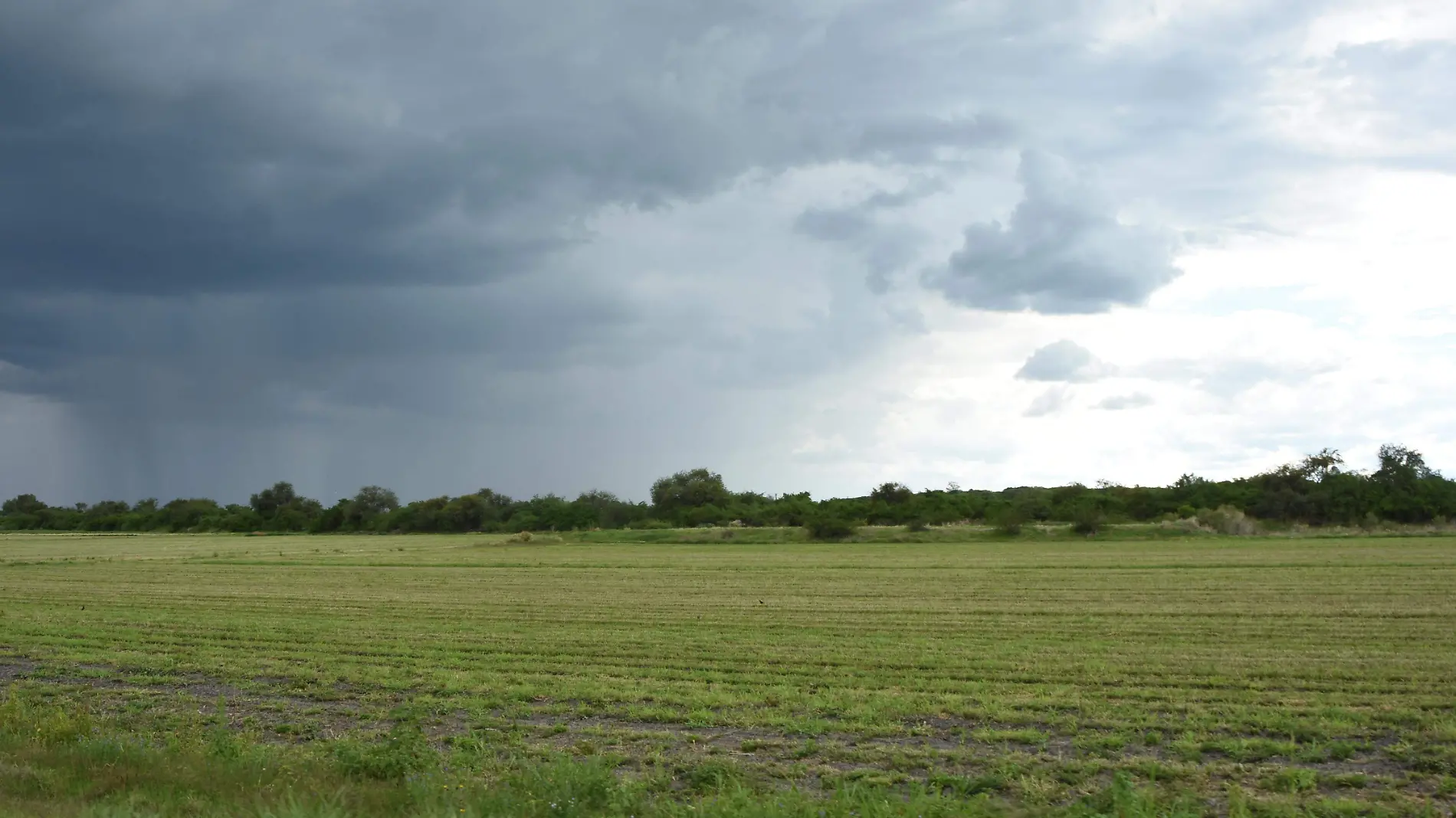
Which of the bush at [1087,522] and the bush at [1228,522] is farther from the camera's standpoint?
the bush at [1087,522]

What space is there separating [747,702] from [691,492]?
13604 centimetres

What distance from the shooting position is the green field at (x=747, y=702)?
8.05 m

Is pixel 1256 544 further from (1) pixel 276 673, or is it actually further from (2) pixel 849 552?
(1) pixel 276 673

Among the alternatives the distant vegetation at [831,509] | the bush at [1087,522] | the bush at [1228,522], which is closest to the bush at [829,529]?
the distant vegetation at [831,509]

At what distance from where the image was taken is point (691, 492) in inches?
5822

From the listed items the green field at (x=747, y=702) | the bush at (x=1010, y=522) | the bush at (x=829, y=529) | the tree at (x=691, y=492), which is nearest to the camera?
the green field at (x=747, y=702)

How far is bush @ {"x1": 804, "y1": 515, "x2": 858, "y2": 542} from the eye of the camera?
78.6m

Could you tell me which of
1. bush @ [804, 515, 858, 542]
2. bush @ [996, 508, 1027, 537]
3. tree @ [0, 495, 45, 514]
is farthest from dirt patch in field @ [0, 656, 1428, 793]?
tree @ [0, 495, 45, 514]

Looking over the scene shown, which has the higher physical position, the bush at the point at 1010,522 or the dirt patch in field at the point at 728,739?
the bush at the point at 1010,522

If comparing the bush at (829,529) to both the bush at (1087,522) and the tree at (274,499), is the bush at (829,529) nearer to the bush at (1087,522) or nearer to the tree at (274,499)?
the bush at (1087,522)

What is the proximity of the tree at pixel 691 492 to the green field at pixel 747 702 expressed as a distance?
117m

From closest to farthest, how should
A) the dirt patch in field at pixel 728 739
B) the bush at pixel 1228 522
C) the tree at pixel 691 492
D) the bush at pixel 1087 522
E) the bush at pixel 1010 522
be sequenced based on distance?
the dirt patch in field at pixel 728 739, the bush at pixel 1228 522, the bush at pixel 1087 522, the bush at pixel 1010 522, the tree at pixel 691 492

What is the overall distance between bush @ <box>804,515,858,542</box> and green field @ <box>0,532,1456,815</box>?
49.6m

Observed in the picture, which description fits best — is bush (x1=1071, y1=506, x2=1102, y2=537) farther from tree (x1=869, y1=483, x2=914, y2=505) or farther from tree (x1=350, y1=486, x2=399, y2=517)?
tree (x1=350, y1=486, x2=399, y2=517)
